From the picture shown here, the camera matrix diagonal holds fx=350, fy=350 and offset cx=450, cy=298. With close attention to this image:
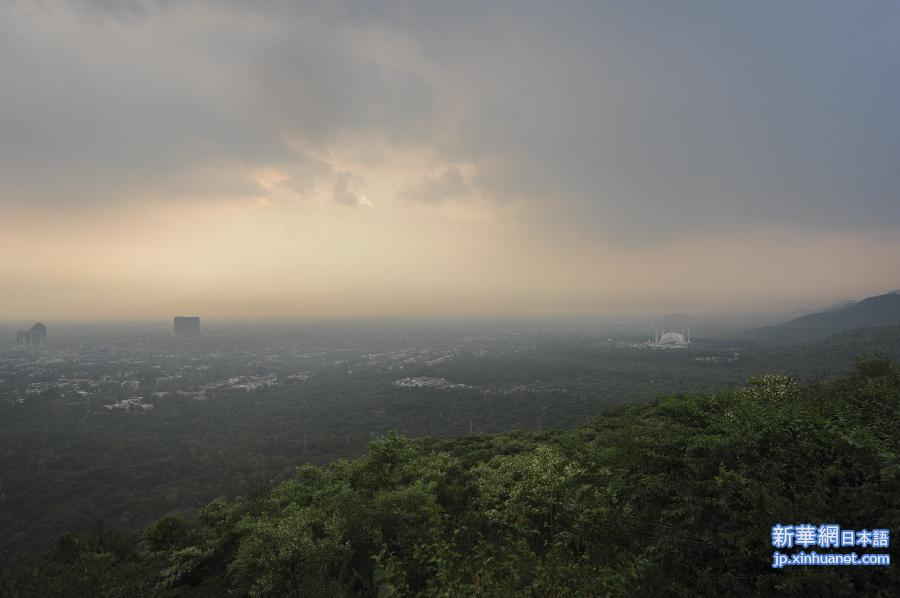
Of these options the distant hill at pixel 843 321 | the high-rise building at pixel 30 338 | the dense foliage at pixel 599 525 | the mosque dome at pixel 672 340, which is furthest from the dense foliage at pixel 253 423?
the high-rise building at pixel 30 338

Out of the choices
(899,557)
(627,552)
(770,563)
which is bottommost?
(627,552)

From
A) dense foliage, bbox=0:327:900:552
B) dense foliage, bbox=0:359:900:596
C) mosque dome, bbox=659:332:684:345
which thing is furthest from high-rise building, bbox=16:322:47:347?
mosque dome, bbox=659:332:684:345

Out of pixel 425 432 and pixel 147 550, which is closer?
pixel 147 550

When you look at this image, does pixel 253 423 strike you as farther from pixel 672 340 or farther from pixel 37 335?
pixel 37 335

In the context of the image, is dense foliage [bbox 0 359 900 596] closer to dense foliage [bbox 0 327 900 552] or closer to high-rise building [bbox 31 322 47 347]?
dense foliage [bbox 0 327 900 552]

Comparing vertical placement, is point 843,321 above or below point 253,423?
above

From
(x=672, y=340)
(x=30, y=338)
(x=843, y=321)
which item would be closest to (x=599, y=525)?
(x=672, y=340)

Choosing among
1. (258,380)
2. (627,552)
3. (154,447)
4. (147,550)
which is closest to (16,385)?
(258,380)

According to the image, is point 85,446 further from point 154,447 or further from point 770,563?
point 770,563
